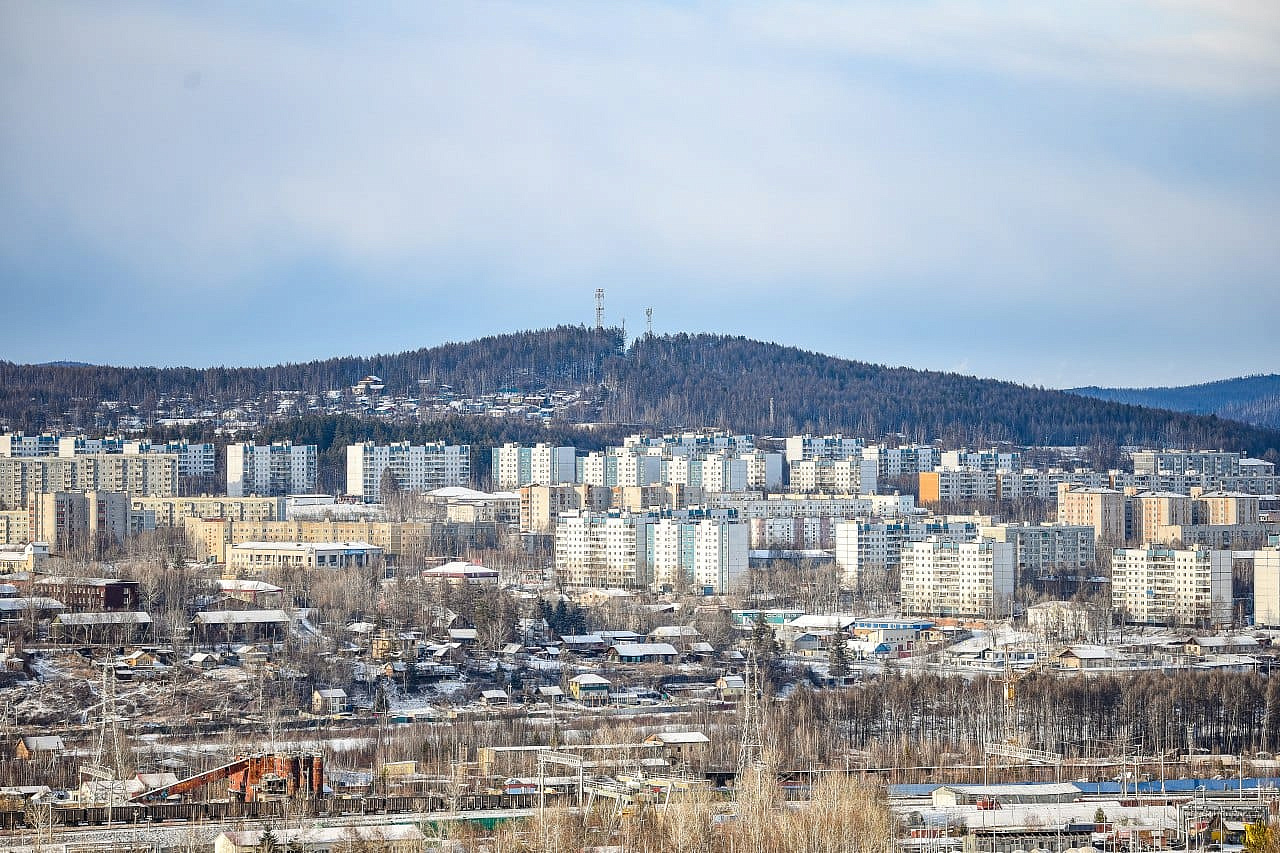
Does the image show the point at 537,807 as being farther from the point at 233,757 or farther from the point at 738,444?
the point at 738,444

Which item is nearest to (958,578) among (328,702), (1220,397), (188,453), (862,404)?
(328,702)

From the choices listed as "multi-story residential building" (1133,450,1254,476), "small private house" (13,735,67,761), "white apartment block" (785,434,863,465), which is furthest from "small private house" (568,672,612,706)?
"multi-story residential building" (1133,450,1254,476)

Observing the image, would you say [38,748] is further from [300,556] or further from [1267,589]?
[1267,589]

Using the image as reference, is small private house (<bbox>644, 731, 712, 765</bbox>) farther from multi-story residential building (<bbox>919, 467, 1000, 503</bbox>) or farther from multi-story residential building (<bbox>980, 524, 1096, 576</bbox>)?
multi-story residential building (<bbox>919, 467, 1000, 503</bbox>)

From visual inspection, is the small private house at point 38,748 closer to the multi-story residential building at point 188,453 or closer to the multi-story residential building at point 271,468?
the multi-story residential building at point 271,468

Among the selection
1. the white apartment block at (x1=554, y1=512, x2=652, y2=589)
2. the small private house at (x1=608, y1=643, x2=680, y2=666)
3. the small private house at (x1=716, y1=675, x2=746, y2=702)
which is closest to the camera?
the small private house at (x1=716, y1=675, x2=746, y2=702)

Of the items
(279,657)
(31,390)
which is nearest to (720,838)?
(279,657)
